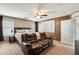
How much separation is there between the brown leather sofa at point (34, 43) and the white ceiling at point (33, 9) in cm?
46

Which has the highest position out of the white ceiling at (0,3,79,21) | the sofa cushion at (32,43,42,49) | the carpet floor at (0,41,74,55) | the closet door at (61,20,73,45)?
the white ceiling at (0,3,79,21)

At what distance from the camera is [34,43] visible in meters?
2.23

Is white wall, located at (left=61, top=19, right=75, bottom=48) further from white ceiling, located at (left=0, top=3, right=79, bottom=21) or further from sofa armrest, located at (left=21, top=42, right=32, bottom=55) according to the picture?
sofa armrest, located at (left=21, top=42, right=32, bottom=55)

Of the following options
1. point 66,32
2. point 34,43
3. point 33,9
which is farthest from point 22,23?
point 66,32

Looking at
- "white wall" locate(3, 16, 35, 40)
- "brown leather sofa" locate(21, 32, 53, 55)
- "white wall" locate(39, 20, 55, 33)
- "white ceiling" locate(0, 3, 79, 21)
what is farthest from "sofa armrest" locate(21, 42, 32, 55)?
"white ceiling" locate(0, 3, 79, 21)

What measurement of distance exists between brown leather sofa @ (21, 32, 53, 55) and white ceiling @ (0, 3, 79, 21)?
18.1 inches

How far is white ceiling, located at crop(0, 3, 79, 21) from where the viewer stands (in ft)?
6.95

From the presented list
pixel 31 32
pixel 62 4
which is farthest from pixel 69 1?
pixel 31 32

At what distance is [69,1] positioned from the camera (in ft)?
6.89

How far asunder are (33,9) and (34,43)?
800 millimetres

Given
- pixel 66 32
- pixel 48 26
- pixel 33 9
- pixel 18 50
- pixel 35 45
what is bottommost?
pixel 18 50

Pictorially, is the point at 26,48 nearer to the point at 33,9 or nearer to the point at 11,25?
the point at 11,25

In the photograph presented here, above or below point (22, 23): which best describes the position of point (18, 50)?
below
